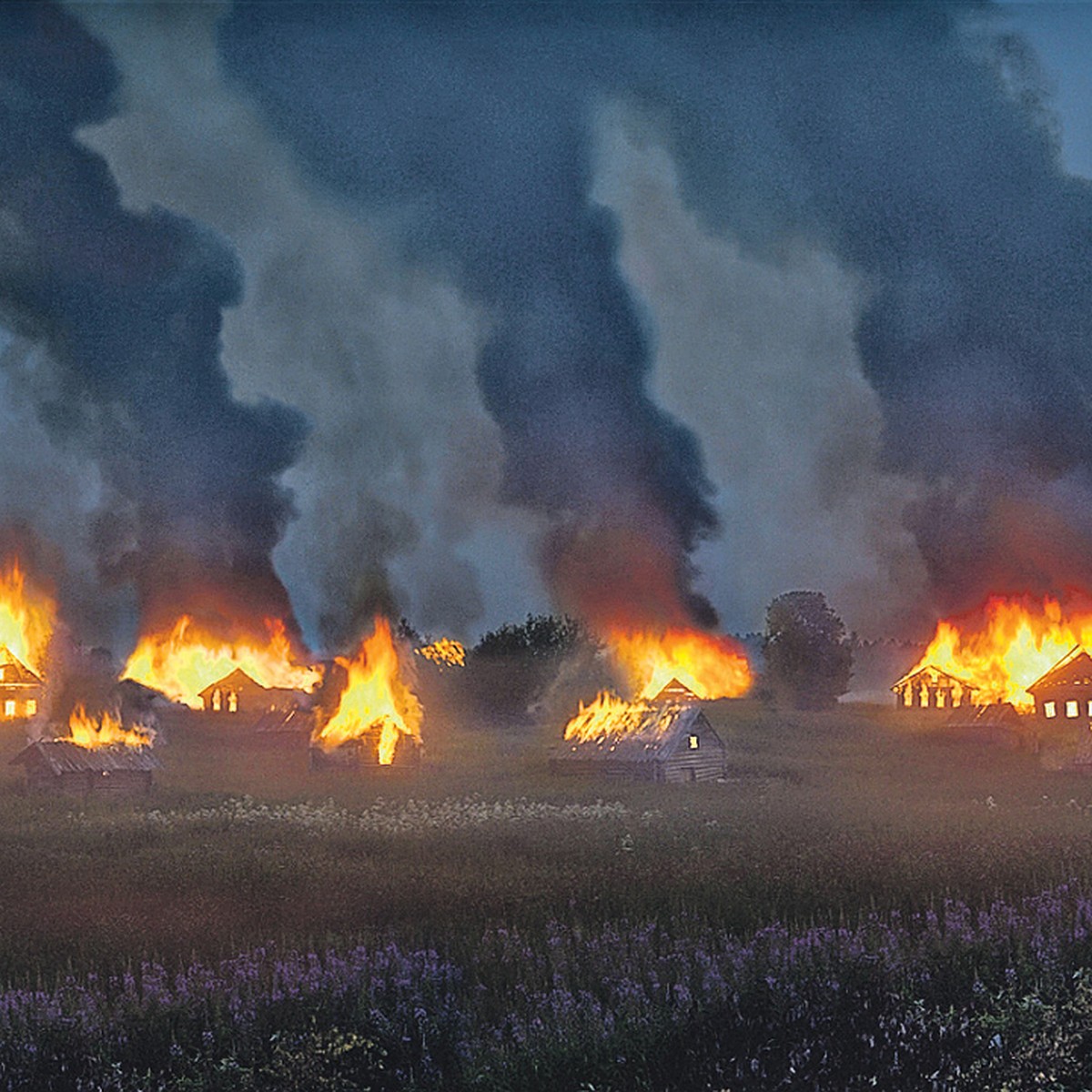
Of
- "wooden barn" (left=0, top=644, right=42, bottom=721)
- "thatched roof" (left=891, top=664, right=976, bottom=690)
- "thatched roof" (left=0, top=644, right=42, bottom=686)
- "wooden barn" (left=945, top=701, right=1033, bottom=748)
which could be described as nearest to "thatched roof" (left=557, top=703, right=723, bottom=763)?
"wooden barn" (left=945, top=701, right=1033, bottom=748)

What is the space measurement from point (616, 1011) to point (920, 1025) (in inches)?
79.0

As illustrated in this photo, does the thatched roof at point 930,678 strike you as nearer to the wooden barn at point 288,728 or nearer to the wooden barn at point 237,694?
the wooden barn at point 288,728

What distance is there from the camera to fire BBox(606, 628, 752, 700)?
70.9 metres

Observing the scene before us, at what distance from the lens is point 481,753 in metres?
58.1

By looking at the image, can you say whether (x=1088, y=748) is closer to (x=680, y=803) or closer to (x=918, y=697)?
(x=680, y=803)

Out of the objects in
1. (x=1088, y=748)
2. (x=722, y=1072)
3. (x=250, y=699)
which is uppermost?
(x=250, y=699)

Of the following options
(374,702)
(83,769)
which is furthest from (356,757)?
(83,769)

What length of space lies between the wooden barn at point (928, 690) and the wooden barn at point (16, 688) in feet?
147

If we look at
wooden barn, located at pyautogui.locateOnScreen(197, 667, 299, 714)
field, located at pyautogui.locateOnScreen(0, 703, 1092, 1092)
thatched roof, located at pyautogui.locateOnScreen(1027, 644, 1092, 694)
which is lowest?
field, located at pyautogui.locateOnScreen(0, 703, 1092, 1092)

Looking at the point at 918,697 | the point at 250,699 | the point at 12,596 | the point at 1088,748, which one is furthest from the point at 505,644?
the point at 1088,748

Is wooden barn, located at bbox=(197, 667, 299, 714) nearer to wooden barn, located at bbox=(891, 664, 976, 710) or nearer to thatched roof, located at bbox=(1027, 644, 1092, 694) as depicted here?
wooden barn, located at bbox=(891, 664, 976, 710)

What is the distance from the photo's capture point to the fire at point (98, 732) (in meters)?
43.3

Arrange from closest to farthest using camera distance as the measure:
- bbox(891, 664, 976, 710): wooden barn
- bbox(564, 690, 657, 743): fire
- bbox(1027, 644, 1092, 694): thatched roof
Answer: bbox(564, 690, 657, 743): fire < bbox(1027, 644, 1092, 694): thatched roof < bbox(891, 664, 976, 710): wooden barn

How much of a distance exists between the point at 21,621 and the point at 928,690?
49320mm
